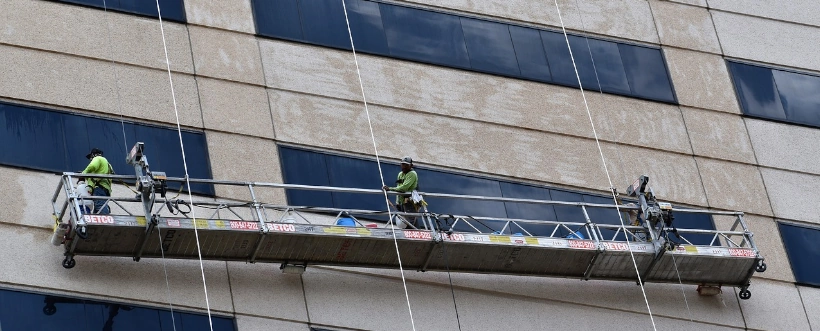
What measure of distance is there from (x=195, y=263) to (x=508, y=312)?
21.5 feet

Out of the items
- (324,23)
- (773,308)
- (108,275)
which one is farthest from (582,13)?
(108,275)

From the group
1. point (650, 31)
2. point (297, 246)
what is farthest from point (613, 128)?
point (297, 246)

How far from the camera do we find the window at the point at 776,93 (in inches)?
1522

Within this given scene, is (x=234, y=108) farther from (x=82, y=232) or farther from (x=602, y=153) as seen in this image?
(x=602, y=153)

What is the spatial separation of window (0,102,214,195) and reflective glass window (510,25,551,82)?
8.83m

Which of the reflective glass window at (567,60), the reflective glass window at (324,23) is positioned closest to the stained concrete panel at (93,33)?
the reflective glass window at (324,23)

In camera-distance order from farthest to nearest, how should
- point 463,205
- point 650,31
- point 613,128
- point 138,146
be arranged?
point 650,31 → point 613,128 → point 463,205 → point 138,146

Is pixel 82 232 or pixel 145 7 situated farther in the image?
pixel 145 7

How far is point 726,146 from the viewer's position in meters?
37.2

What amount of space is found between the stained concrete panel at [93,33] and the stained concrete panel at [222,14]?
1.87 feet

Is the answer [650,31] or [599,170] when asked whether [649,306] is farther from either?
[650,31]

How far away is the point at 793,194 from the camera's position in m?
37.0

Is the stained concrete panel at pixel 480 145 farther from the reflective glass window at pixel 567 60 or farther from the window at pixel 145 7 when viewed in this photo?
the window at pixel 145 7

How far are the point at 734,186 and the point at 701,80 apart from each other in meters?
3.29
